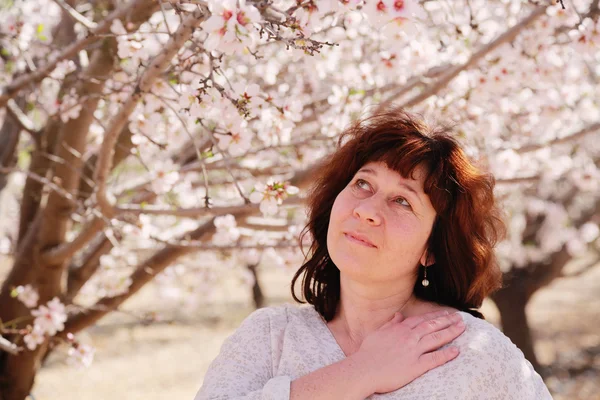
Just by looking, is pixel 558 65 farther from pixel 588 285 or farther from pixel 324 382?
pixel 588 285

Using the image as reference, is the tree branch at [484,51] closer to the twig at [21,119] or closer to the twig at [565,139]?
the twig at [565,139]

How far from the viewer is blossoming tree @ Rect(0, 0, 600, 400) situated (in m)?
2.35

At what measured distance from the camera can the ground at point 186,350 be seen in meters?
7.64

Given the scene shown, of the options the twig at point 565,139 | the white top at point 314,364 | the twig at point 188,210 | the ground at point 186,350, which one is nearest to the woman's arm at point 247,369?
the white top at point 314,364

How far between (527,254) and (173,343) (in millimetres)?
4921

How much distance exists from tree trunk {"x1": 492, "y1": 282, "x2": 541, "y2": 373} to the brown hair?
532cm

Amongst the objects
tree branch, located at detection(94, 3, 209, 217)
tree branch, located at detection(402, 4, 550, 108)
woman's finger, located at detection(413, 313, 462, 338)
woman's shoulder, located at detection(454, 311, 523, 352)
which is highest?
tree branch, located at detection(402, 4, 550, 108)

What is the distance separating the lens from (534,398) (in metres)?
1.79

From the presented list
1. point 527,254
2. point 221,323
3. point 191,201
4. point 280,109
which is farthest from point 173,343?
point 280,109

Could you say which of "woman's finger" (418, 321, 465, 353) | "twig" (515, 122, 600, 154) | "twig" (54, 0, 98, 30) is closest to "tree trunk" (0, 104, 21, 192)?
"twig" (54, 0, 98, 30)

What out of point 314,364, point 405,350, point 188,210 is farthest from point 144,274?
point 405,350

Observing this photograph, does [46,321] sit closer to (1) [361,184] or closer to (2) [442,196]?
(1) [361,184]

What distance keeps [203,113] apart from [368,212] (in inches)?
21.6

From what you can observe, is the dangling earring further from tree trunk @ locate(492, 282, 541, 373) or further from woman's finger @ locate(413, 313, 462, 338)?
tree trunk @ locate(492, 282, 541, 373)
